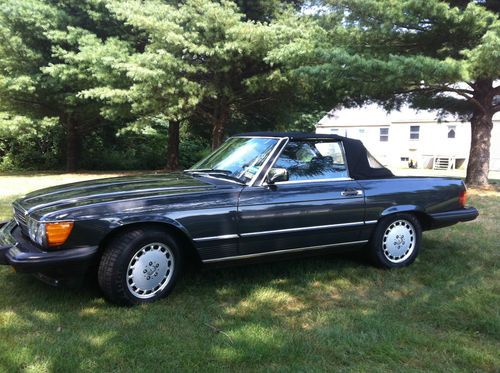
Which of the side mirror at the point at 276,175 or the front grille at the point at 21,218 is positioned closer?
the front grille at the point at 21,218

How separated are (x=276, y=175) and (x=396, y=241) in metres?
1.76

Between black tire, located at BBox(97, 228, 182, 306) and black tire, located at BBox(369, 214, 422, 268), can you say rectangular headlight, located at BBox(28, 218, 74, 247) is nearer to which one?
black tire, located at BBox(97, 228, 182, 306)

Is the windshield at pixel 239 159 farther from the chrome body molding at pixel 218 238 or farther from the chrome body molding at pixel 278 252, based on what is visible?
the chrome body molding at pixel 278 252

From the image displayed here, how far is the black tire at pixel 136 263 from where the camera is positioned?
3.70m

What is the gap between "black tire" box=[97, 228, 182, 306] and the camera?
3.70 m

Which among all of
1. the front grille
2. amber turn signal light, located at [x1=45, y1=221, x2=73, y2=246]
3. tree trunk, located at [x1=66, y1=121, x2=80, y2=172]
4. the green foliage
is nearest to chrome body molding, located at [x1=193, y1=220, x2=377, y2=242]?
amber turn signal light, located at [x1=45, y1=221, x2=73, y2=246]

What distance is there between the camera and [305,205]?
14.6 feet

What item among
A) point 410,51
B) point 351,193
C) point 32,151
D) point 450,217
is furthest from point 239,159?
point 32,151

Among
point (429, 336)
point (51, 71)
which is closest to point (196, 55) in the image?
point (51, 71)

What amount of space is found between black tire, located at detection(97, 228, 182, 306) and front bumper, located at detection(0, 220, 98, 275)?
165 millimetres

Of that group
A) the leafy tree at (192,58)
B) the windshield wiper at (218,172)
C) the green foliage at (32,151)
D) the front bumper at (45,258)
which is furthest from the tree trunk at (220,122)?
the front bumper at (45,258)

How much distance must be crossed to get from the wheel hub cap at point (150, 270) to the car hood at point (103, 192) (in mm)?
471

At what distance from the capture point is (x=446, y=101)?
51.9 feet

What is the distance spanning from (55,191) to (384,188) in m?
3.33
